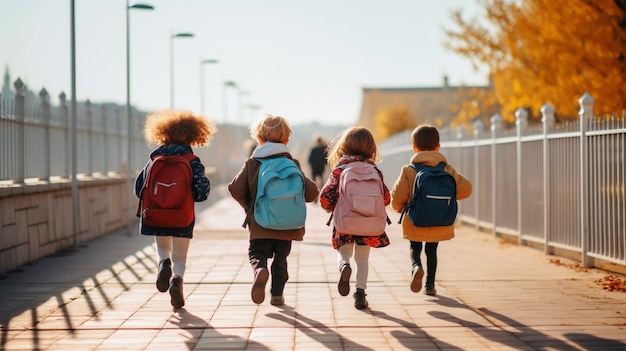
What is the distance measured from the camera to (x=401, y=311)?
23.6 feet

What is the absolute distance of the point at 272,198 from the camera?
7152 millimetres

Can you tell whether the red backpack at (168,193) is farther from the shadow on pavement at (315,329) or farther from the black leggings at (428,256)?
the black leggings at (428,256)

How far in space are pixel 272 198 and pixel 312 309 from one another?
952 mm

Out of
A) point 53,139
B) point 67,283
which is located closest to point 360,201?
point 67,283

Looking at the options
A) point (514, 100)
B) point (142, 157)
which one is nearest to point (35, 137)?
point (142, 157)

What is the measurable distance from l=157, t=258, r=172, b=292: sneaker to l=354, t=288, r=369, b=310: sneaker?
1.50 m

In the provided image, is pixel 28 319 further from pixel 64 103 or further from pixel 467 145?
pixel 467 145

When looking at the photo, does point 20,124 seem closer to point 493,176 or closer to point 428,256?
point 428,256

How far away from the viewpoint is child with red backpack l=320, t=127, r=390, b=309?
23.8 feet

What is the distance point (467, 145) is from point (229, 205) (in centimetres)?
1167

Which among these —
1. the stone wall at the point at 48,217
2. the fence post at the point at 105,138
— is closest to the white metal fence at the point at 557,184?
the stone wall at the point at 48,217

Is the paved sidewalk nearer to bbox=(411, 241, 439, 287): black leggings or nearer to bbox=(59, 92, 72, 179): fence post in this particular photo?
bbox=(411, 241, 439, 287): black leggings

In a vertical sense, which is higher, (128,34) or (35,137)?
(128,34)

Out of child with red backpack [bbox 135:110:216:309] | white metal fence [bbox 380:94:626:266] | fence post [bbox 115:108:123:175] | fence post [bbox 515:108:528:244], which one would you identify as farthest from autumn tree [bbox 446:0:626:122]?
child with red backpack [bbox 135:110:216:309]
